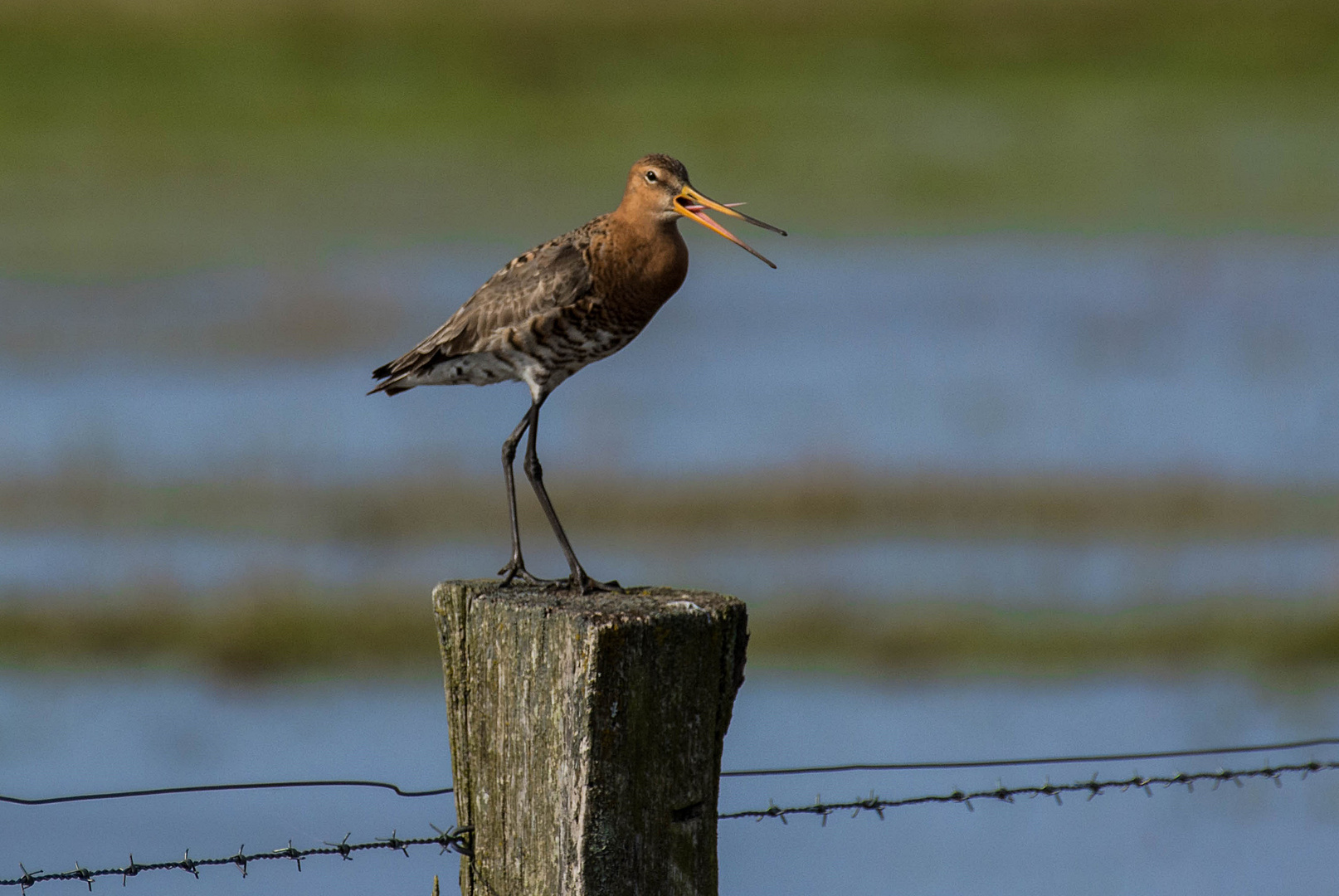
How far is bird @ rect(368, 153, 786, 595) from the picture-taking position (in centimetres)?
517

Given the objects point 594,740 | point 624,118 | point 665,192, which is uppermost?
point 624,118

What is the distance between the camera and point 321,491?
14766 mm

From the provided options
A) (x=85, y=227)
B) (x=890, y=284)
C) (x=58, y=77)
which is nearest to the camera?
(x=890, y=284)

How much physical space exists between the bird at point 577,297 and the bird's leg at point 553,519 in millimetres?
19

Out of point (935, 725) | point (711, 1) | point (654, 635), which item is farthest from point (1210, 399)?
point (711, 1)

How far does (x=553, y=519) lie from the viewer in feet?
17.0

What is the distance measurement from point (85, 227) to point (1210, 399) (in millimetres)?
15430

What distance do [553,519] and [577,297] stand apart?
64 centimetres

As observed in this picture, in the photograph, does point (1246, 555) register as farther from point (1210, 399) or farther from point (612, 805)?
point (612, 805)

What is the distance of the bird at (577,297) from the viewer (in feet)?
17.0

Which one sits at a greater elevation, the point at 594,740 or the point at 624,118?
the point at 624,118

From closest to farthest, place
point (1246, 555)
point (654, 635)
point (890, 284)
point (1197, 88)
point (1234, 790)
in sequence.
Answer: point (654, 635)
point (1234, 790)
point (1246, 555)
point (890, 284)
point (1197, 88)

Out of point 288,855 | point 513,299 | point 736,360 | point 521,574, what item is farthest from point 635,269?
point 736,360

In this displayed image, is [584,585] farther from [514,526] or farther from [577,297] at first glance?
[577,297]
